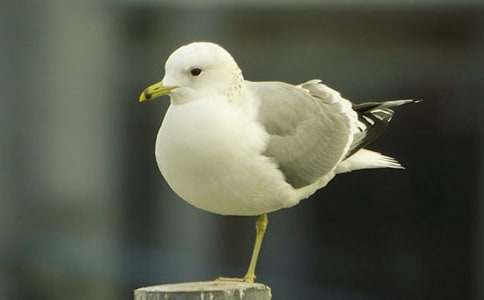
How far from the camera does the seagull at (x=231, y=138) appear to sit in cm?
201

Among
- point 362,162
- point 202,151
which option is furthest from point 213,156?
point 362,162

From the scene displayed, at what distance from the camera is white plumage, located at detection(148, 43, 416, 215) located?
6.61ft

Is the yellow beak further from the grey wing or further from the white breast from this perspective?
the grey wing

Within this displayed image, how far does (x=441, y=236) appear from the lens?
432 cm

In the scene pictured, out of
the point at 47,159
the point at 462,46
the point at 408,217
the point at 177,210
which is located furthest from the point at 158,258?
the point at 462,46

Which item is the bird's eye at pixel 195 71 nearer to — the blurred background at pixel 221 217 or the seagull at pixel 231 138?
the seagull at pixel 231 138

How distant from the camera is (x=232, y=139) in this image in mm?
2041

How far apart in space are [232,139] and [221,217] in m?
2.41

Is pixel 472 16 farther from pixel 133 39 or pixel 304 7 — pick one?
pixel 133 39

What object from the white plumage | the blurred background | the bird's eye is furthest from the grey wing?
the blurred background

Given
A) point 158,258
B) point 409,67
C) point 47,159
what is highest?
point 409,67

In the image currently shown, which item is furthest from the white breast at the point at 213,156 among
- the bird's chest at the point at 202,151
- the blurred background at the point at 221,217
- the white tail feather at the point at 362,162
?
the blurred background at the point at 221,217

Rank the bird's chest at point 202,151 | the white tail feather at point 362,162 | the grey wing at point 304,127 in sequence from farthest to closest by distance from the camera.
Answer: the white tail feather at point 362,162
the grey wing at point 304,127
the bird's chest at point 202,151

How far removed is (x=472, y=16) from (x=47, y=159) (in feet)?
5.37
